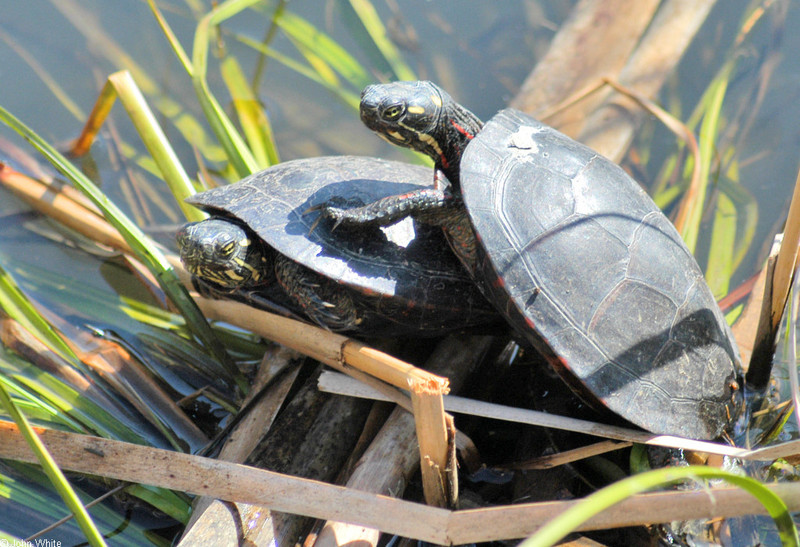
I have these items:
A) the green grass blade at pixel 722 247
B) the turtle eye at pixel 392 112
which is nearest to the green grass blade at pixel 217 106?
the turtle eye at pixel 392 112

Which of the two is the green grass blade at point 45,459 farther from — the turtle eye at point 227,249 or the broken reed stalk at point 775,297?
the broken reed stalk at point 775,297

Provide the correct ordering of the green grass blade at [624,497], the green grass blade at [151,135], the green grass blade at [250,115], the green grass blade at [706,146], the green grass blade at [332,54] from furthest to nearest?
the green grass blade at [332,54], the green grass blade at [250,115], the green grass blade at [706,146], the green grass blade at [151,135], the green grass blade at [624,497]

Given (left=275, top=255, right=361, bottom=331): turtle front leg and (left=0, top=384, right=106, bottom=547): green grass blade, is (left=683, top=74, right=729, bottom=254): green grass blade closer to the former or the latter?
(left=275, top=255, right=361, bottom=331): turtle front leg

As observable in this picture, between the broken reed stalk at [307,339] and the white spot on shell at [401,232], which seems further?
the white spot on shell at [401,232]

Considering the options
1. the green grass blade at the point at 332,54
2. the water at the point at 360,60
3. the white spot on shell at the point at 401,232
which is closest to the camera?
the white spot on shell at the point at 401,232

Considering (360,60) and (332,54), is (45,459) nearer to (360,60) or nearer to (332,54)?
(332,54)

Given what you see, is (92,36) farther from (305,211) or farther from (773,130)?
(773,130)
